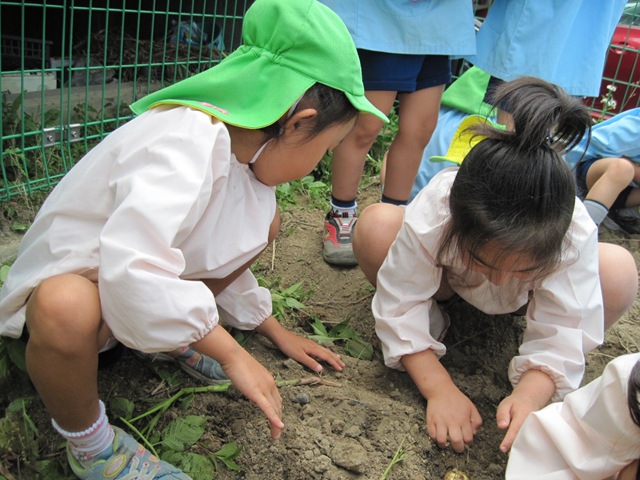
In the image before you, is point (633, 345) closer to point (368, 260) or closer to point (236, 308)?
point (368, 260)

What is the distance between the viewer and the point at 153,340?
114 cm

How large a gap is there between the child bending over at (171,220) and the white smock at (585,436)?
47 centimetres

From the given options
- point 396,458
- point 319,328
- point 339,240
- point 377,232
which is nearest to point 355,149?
point 339,240

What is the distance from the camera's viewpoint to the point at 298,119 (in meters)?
1.39

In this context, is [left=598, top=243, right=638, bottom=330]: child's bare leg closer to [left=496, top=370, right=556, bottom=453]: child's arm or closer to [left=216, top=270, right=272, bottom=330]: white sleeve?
[left=496, top=370, right=556, bottom=453]: child's arm

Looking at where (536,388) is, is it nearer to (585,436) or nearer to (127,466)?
(585,436)

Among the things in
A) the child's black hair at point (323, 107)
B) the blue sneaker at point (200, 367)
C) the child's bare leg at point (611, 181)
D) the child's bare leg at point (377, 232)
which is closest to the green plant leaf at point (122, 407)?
the blue sneaker at point (200, 367)

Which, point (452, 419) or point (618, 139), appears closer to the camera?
point (452, 419)

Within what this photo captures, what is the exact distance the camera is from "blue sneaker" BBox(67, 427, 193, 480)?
131 cm

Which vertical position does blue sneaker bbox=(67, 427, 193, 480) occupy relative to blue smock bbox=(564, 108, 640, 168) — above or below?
below

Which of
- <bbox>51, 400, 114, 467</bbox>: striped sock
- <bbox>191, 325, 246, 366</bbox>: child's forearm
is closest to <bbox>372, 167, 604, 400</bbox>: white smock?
<bbox>191, 325, 246, 366</bbox>: child's forearm

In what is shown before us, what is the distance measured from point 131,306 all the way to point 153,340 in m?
0.08

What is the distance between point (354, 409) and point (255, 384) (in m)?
0.47

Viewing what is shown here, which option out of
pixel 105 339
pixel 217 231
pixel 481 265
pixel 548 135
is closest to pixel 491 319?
pixel 481 265
